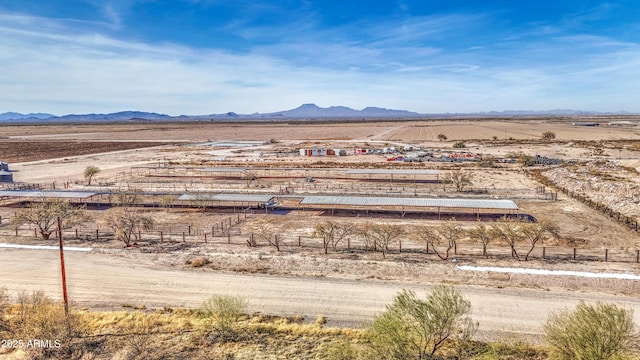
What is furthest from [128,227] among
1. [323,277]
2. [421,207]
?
[421,207]

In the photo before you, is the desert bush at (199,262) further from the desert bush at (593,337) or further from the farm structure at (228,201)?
the desert bush at (593,337)

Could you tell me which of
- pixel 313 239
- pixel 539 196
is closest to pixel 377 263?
pixel 313 239

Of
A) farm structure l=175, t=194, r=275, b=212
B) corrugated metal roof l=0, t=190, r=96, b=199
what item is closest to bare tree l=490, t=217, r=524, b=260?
farm structure l=175, t=194, r=275, b=212

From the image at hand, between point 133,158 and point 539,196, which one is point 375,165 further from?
point 133,158

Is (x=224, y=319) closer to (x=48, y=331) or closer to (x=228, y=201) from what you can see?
(x=48, y=331)

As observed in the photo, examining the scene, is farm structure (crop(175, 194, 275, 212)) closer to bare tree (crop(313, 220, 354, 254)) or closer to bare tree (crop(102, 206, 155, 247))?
bare tree (crop(102, 206, 155, 247))

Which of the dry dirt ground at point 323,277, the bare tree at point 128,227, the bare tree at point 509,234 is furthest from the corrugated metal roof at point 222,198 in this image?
the bare tree at point 509,234
